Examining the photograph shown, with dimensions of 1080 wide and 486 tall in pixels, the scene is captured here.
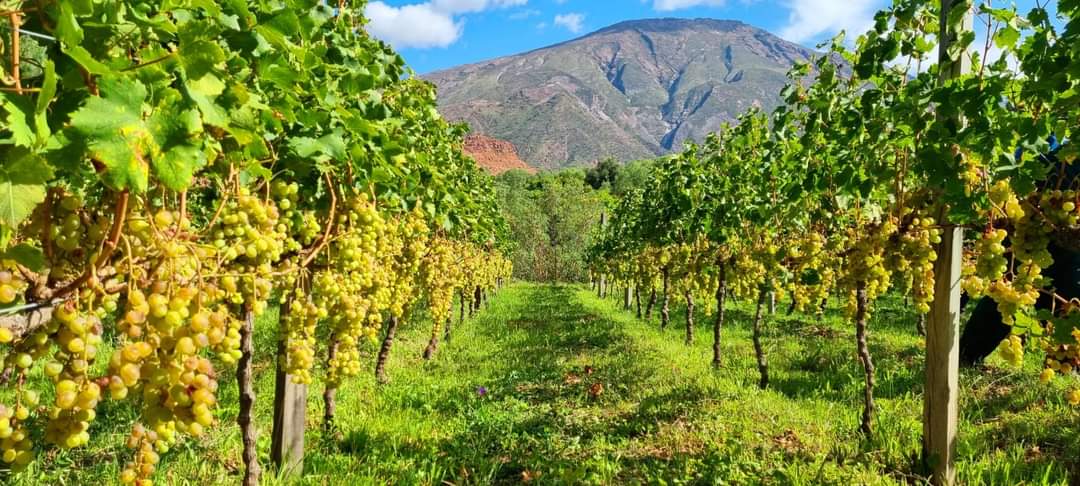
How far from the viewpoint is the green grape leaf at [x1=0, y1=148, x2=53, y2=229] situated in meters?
0.93

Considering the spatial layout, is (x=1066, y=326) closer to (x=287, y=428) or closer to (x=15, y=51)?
(x=15, y=51)

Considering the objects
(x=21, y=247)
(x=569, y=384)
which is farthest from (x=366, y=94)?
(x=569, y=384)

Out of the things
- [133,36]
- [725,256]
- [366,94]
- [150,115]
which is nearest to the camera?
[150,115]

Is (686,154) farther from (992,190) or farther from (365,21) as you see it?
(992,190)

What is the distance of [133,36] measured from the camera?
1.21 meters

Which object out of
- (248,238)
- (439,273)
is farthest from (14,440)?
(439,273)

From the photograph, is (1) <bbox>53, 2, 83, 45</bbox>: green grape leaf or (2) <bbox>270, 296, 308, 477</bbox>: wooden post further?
(2) <bbox>270, 296, 308, 477</bbox>: wooden post

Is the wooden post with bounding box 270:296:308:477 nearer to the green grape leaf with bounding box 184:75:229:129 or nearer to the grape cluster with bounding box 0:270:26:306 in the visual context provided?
Answer: the grape cluster with bounding box 0:270:26:306

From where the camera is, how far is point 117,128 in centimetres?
90

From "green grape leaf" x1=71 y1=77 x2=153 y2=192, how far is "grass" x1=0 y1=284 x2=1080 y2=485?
11.9ft

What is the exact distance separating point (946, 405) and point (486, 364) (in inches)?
267

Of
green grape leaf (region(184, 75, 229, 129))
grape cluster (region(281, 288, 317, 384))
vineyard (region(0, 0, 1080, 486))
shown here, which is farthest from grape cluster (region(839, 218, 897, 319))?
green grape leaf (region(184, 75, 229, 129))

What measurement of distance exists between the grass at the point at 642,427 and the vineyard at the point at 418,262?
1.7 inches

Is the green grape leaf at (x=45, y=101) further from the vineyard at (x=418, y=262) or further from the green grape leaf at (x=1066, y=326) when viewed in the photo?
the green grape leaf at (x=1066, y=326)
